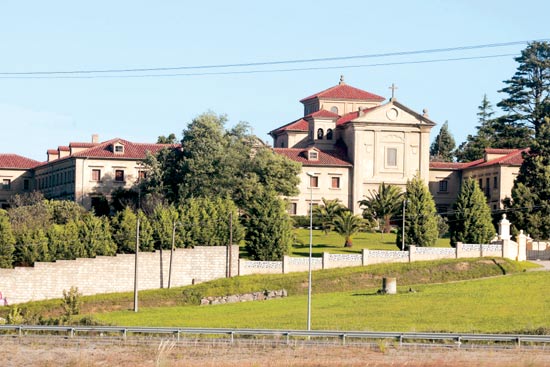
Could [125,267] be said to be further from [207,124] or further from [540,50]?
[540,50]

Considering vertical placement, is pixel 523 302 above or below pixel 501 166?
below

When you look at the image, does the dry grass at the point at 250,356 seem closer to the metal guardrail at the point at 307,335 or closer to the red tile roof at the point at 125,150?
the metal guardrail at the point at 307,335

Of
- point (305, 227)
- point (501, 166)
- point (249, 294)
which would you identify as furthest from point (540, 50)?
point (249, 294)

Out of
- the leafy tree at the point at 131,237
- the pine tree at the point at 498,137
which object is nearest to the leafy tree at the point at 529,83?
the pine tree at the point at 498,137

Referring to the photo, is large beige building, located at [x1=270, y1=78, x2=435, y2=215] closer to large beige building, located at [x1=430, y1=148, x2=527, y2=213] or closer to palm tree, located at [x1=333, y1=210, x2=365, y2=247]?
large beige building, located at [x1=430, y1=148, x2=527, y2=213]

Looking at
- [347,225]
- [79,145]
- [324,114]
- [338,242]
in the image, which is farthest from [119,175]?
[347,225]

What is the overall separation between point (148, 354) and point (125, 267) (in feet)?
125

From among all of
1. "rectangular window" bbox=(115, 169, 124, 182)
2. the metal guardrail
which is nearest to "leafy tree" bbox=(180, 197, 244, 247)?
"rectangular window" bbox=(115, 169, 124, 182)

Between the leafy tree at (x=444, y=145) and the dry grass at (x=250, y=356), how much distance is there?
11353cm

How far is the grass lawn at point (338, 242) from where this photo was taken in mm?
102875

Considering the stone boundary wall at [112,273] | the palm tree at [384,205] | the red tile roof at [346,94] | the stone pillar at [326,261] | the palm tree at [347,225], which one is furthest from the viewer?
the red tile roof at [346,94]

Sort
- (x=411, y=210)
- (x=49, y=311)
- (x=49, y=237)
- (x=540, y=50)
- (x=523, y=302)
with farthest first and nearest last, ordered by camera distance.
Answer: (x=540, y=50)
(x=411, y=210)
(x=49, y=237)
(x=49, y=311)
(x=523, y=302)

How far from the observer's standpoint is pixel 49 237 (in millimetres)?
92188

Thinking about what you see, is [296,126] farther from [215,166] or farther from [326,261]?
[326,261]
